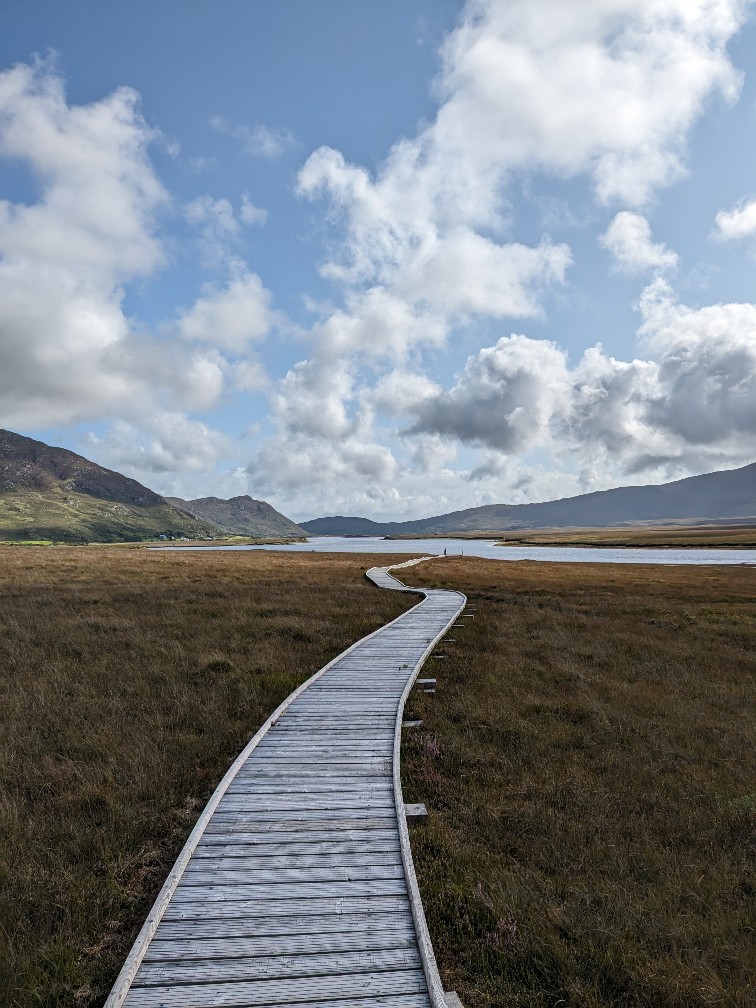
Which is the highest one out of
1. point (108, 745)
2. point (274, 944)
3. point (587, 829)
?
point (274, 944)

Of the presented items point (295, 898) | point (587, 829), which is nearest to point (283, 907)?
point (295, 898)

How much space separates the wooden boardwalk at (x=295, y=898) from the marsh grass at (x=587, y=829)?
0.64 m

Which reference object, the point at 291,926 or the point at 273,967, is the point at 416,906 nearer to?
the point at 291,926

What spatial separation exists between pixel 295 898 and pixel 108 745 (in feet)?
19.9

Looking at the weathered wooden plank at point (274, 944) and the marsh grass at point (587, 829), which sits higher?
the weathered wooden plank at point (274, 944)

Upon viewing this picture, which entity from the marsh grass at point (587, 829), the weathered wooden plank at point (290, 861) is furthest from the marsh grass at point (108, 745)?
the marsh grass at point (587, 829)

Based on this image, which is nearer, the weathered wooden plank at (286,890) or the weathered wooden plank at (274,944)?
the weathered wooden plank at (274,944)

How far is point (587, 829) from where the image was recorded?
286 inches

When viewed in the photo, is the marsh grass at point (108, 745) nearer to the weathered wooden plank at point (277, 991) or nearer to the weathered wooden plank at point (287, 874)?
the weathered wooden plank at point (287, 874)

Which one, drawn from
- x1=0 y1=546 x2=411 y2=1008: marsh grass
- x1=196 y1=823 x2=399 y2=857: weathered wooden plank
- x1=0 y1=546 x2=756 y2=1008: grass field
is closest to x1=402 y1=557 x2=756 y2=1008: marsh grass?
x1=0 y1=546 x2=756 y2=1008: grass field

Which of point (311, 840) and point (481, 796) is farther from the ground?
point (311, 840)

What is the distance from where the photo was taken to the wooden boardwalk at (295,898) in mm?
4180

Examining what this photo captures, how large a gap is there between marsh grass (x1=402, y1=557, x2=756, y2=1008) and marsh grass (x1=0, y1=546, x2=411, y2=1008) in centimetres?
348

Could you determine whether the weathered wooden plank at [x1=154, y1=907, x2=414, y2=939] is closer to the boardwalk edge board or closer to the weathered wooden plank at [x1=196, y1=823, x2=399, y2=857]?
the boardwalk edge board
